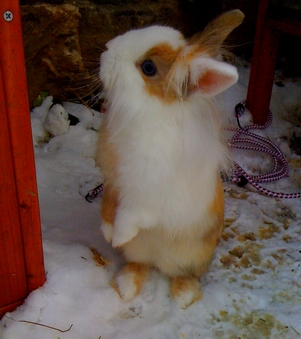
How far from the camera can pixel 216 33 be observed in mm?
1442

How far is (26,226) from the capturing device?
5.11 feet

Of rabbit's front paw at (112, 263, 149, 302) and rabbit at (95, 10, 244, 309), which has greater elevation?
rabbit at (95, 10, 244, 309)

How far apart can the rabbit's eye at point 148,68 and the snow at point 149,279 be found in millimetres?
913

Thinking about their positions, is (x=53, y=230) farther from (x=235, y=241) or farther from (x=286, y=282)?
(x=286, y=282)

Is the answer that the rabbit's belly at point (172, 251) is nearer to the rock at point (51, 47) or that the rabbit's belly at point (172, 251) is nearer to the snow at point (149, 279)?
the snow at point (149, 279)

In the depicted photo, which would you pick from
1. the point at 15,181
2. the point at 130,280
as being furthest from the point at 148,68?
the point at 130,280

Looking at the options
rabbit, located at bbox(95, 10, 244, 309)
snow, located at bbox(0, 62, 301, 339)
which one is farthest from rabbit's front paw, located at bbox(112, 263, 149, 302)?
rabbit, located at bbox(95, 10, 244, 309)

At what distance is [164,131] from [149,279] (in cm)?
84

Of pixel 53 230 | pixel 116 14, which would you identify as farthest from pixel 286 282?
pixel 116 14

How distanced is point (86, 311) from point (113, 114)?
80cm

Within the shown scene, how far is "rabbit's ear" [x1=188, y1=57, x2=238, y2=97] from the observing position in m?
1.26

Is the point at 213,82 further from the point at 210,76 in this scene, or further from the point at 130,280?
the point at 130,280

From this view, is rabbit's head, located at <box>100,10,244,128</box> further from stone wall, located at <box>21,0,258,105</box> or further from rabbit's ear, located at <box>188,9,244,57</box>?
stone wall, located at <box>21,0,258,105</box>

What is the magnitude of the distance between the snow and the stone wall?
25 centimetres
